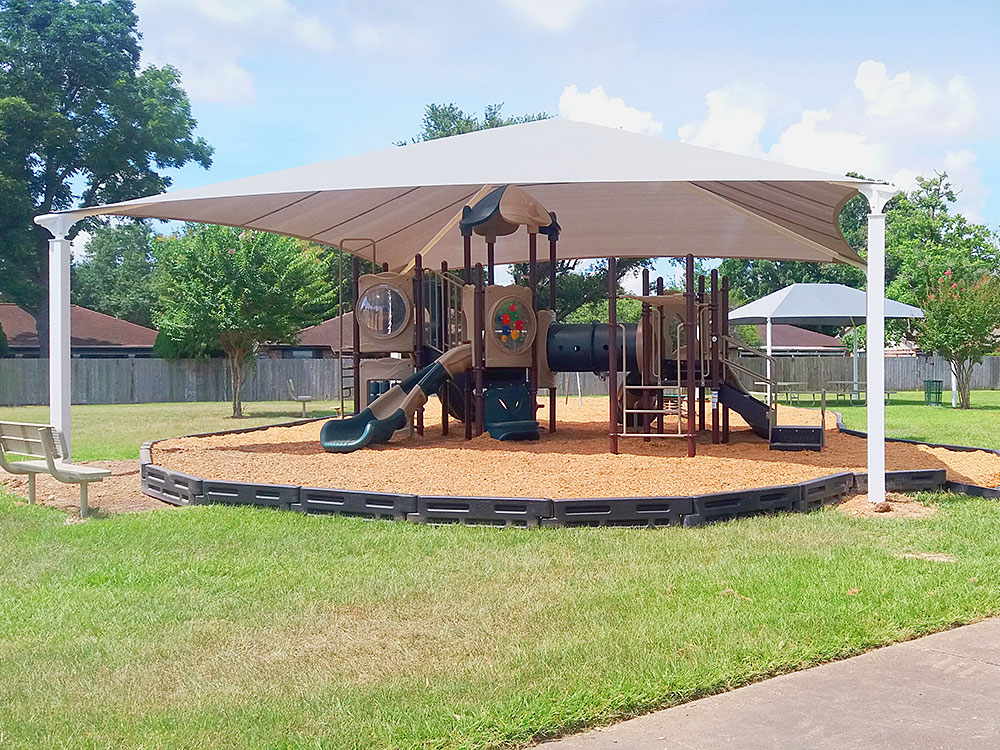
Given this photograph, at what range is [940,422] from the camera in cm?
2073

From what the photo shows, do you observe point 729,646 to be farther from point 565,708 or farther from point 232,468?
point 232,468

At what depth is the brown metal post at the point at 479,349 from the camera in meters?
13.8

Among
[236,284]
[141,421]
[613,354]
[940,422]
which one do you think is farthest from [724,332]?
[236,284]

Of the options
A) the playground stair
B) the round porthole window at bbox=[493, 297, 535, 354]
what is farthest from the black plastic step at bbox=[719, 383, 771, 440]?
the round porthole window at bbox=[493, 297, 535, 354]

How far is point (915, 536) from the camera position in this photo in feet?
25.4

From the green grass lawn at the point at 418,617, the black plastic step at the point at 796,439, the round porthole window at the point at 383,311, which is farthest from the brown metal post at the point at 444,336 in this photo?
the green grass lawn at the point at 418,617

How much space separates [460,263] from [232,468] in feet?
34.9

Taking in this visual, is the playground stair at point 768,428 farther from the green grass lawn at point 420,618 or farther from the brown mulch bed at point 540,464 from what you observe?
the green grass lawn at point 420,618

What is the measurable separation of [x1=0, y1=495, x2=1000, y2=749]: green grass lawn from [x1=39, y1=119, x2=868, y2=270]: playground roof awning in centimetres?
382

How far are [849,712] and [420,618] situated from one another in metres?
2.27

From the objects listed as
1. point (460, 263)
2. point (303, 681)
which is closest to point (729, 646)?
point (303, 681)

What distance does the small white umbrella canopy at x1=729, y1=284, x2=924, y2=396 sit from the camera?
27.4 m

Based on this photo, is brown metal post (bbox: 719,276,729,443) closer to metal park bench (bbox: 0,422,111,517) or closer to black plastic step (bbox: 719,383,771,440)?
black plastic step (bbox: 719,383,771,440)

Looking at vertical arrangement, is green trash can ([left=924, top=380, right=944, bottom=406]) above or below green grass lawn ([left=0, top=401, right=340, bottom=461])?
above
